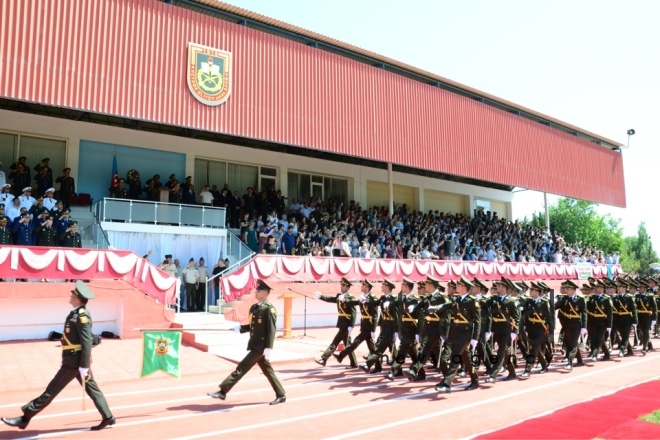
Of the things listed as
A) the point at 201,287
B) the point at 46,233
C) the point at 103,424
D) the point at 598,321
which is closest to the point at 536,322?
the point at 598,321

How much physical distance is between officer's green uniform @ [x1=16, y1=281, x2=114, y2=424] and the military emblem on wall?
14560 mm

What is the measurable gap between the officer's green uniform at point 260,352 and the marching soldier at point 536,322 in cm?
566

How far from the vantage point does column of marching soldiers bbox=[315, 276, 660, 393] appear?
9.77m

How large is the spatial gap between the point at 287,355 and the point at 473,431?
6546 millimetres

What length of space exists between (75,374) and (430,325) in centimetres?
597

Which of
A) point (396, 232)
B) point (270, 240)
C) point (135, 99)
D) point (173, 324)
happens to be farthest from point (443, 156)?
point (173, 324)

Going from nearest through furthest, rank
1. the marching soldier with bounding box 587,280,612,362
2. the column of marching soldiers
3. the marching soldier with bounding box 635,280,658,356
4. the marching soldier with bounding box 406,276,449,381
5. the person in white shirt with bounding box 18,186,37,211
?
the column of marching soldiers → the marching soldier with bounding box 406,276,449,381 → the marching soldier with bounding box 587,280,612,362 → the marching soldier with bounding box 635,280,658,356 → the person in white shirt with bounding box 18,186,37,211

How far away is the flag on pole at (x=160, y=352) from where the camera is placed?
8484 mm

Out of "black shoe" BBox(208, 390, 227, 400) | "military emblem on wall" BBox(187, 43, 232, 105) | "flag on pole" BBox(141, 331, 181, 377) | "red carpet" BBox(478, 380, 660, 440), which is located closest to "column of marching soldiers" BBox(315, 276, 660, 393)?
"red carpet" BBox(478, 380, 660, 440)

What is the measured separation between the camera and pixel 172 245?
64.1 feet

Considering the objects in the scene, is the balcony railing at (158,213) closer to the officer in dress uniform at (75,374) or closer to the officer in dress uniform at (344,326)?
the officer in dress uniform at (344,326)

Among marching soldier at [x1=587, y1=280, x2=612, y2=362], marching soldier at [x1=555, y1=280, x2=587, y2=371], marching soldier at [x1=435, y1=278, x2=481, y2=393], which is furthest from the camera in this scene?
marching soldier at [x1=587, y1=280, x2=612, y2=362]

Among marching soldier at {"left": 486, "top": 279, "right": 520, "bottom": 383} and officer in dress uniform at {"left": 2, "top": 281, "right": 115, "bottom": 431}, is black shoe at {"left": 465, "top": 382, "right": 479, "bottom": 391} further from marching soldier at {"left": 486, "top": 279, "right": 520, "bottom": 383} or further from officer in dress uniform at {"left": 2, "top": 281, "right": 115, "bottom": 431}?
officer in dress uniform at {"left": 2, "top": 281, "right": 115, "bottom": 431}

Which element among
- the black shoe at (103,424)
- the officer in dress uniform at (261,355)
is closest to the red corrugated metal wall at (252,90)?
the officer in dress uniform at (261,355)
